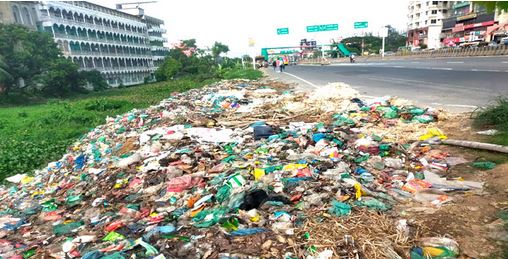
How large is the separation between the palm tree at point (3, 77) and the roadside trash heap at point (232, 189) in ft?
66.7

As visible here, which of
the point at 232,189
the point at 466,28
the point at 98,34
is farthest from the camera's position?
the point at 466,28

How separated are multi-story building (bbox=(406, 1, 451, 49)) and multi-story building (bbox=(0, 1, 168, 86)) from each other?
167 ft

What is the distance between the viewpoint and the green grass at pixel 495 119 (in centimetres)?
479

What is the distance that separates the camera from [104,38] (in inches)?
2057

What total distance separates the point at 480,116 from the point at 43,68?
31147 millimetres

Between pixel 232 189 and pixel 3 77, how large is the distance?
26.3 m

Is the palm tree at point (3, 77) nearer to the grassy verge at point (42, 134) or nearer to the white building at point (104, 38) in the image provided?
the grassy verge at point (42, 134)

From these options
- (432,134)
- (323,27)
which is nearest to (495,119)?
(432,134)

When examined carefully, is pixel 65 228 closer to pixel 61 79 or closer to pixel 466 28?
pixel 61 79

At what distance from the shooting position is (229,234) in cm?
310

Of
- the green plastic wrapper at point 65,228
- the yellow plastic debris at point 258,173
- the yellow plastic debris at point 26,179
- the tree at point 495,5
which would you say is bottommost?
the yellow plastic debris at point 26,179

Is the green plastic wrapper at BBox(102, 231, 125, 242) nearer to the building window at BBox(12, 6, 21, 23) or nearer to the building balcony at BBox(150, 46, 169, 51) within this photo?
the building window at BBox(12, 6, 21, 23)

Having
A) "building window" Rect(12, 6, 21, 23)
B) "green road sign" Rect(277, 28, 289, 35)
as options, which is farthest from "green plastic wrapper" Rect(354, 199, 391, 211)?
"green road sign" Rect(277, 28, 289, 35)

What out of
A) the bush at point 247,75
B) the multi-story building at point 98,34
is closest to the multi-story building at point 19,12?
the multi-story building at point 98,34
